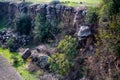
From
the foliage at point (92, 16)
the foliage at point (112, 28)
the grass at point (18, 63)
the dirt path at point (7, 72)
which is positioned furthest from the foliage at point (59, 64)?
the foliage at point (92, 16)

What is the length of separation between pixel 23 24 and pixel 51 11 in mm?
6058

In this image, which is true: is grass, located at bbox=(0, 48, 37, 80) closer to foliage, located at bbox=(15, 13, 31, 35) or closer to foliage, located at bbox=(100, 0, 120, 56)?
foliage, located at bbox=(15, 13, 31, 35)

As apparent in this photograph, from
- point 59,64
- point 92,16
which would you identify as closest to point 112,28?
point 92,16

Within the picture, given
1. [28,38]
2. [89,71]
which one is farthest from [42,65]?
[28,38]

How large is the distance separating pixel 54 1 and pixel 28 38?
288 inches

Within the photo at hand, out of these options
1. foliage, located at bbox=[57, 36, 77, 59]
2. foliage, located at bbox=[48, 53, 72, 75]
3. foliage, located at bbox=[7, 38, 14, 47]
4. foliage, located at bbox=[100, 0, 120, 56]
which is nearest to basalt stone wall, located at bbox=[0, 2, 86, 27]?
foliage, located at bbox=[57, 36, 77, 59]

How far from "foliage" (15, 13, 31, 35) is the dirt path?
823 cm

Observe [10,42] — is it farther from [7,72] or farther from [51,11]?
[7,72]

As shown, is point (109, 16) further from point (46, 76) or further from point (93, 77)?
point (46, 76)

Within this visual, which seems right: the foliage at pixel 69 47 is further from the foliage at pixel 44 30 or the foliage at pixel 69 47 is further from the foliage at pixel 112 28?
the foliage at pixel 44 30

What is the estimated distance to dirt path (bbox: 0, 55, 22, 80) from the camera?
123 feet

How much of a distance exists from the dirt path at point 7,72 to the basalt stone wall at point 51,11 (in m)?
9.69

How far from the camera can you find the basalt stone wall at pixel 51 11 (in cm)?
3962

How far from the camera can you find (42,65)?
126 ft
